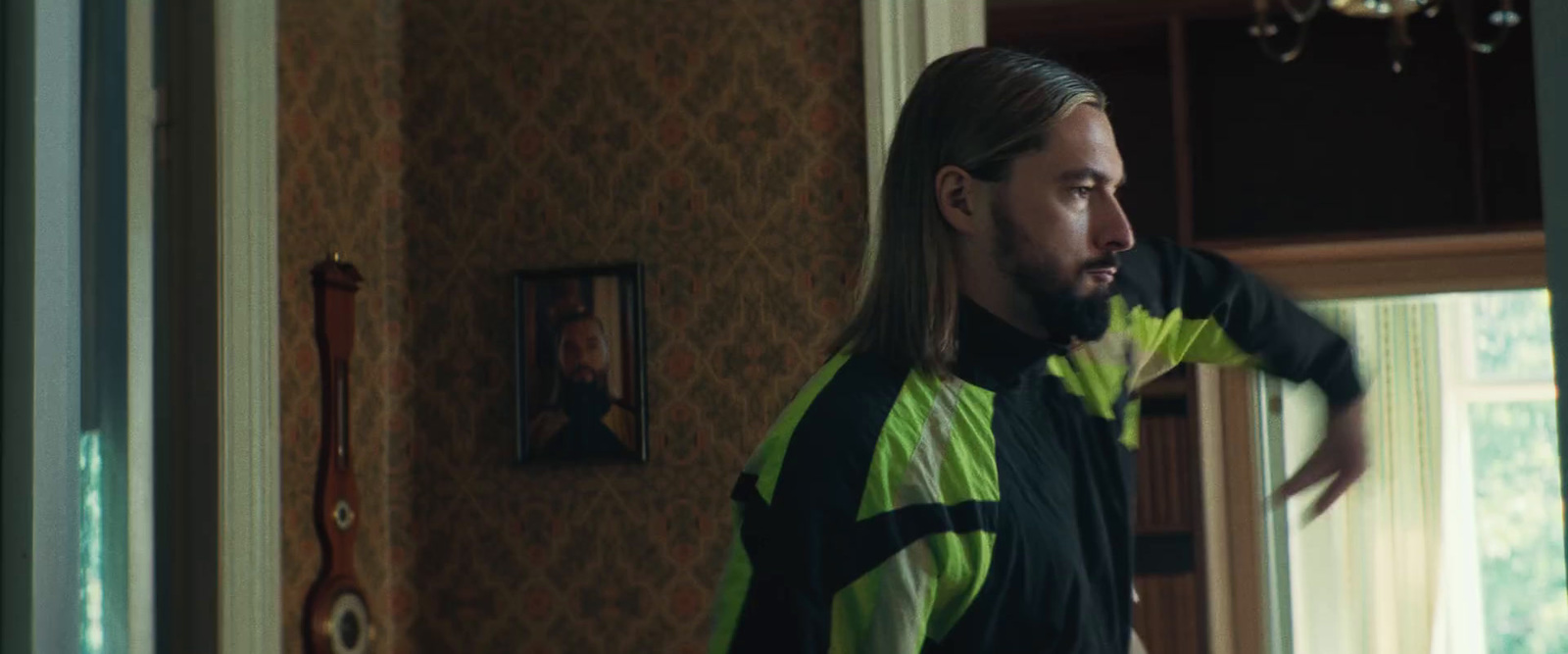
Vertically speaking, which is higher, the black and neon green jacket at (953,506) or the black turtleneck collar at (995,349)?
the black turtleneck collar at (995,349)

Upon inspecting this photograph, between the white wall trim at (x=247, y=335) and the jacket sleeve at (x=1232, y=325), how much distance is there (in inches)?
97.5

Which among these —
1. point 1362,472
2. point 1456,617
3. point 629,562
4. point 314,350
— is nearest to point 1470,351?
point 1456,617

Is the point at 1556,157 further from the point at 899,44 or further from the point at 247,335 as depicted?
the point at 899,44

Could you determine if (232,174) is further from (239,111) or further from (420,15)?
(420,15)

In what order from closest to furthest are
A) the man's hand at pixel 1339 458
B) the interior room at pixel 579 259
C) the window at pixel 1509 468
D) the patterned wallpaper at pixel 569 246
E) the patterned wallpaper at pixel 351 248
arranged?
the man's hand at pixel 1339 458 → the interior room at pixel 579 259 → the patterned wallpaper at pixel 351 248 → the patterned wallpaper at pixel 569 246 → the window at pixel 1509 468

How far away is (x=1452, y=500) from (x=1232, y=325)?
5530mm

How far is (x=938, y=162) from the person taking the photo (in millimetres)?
1470

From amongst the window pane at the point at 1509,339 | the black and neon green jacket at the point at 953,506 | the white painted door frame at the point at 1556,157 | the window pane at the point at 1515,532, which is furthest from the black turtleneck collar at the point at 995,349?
the window pane at the point at 1515,532

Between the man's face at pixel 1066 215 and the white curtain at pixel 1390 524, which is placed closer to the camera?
the man's face at pixel 1066 215

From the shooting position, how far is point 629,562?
13.9ft

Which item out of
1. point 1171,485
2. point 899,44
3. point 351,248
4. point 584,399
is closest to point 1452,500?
point 1171,485

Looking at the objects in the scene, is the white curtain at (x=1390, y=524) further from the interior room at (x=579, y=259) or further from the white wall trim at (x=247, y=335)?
the white wall trim at (x=247, y=335)

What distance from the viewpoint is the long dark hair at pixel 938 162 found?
1.41 m

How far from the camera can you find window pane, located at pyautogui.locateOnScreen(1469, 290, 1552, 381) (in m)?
6.55
